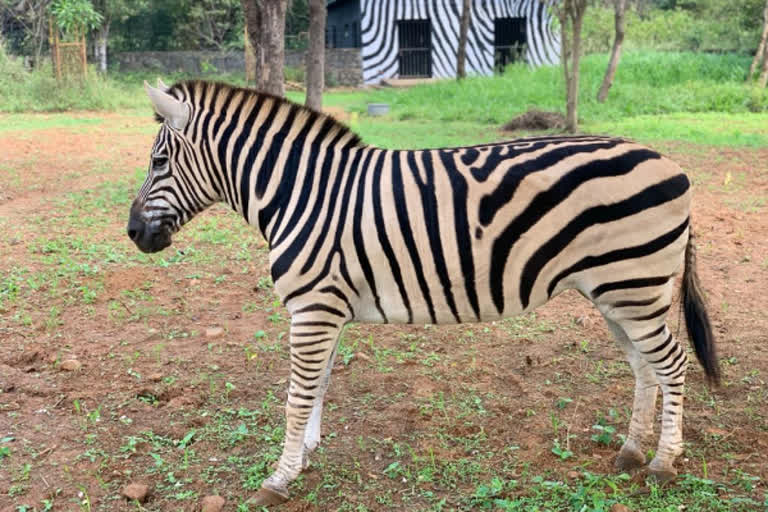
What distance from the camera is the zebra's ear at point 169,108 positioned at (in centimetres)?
337

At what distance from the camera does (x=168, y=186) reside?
357 centimetres

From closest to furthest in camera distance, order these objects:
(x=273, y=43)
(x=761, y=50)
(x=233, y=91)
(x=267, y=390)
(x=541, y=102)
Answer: (x=233, y=91)
(x=267, y=390)
(x=273, y=43)
(x=541, y=102)
(x=761, y=50)

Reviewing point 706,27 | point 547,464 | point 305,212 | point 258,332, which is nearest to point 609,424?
point 547,464

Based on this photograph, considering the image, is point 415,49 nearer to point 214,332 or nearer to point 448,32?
point 448,32

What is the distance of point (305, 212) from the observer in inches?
131

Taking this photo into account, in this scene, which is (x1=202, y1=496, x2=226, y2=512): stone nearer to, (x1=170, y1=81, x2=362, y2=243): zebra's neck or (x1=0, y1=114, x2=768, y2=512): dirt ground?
(x1=0, y1=114, x2=768, y2=512): dirt ground

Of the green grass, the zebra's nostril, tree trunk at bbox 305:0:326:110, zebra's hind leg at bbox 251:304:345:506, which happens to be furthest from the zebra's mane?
the green grass

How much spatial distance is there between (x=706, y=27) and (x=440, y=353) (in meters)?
29.3

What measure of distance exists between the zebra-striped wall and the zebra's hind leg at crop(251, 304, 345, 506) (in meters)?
27.8

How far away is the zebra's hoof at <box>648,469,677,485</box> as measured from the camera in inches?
133

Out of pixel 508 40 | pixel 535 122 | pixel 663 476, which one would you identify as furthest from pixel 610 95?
pixel 663 476

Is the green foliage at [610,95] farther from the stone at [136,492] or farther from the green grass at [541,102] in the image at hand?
the stone at [136,492]

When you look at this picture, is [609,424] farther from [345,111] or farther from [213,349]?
[345,111]

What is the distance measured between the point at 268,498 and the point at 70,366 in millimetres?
2102
